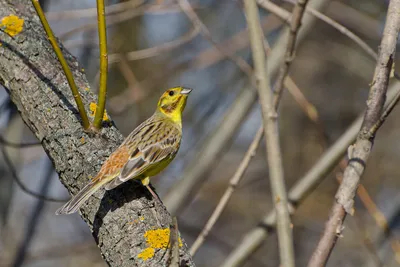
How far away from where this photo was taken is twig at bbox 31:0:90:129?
3342 millimetres

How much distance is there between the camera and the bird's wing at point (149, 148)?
3734mm

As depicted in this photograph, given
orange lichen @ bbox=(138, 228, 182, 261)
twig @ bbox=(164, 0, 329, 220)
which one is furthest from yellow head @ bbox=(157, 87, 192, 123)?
orange lichen @ bbox=(138, 228, 182, 261)

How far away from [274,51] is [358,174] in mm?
3183

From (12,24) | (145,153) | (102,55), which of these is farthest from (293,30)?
(12,24)

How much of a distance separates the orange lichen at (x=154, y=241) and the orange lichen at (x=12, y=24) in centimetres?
170

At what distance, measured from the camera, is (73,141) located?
3582 millimetres

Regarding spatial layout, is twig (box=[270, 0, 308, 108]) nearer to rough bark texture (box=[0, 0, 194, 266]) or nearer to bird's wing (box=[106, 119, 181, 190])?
rough bark texture (box=[0, 0, 194, 266])

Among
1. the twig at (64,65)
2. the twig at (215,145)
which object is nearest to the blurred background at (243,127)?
the twig at (215,145)

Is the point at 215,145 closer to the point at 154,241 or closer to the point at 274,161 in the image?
the point at 154,241

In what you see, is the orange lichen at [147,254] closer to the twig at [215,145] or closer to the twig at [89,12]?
the twig at [215,145]

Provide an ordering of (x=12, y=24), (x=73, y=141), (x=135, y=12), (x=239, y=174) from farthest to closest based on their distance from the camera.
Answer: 1. (x=135, y=12)
2. (x=12, y=24)
3. (x=239, y=174)
4. (x=73, y=141)

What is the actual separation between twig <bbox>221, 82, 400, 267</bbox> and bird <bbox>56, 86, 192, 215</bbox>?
97 centimetres

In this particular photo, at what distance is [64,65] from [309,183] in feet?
7.47

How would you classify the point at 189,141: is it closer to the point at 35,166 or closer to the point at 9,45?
the point at 35,166
